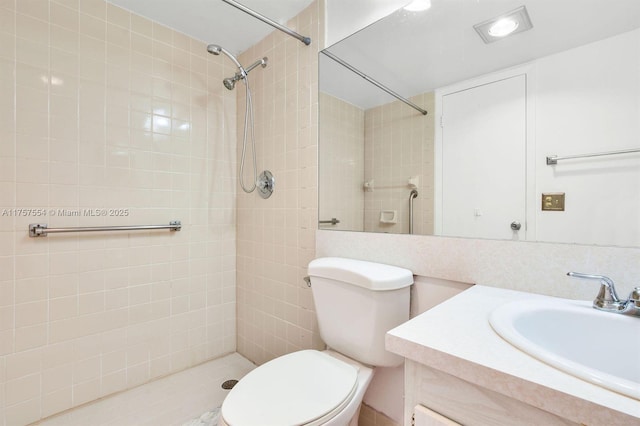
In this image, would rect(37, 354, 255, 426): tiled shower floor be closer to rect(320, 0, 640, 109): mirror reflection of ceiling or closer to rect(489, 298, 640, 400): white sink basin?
rect(489, 298, 640, 400): white sink basin

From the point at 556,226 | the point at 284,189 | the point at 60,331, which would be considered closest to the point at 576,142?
the point at 556,226

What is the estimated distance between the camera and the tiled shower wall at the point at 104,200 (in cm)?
132

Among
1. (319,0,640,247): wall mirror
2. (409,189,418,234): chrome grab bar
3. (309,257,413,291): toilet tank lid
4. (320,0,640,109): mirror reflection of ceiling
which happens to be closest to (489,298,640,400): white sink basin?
(319,0,640,247): wall mirror

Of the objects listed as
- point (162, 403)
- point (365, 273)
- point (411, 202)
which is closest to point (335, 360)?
point (365, 273)

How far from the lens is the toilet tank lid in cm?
103

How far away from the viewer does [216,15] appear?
162 cm

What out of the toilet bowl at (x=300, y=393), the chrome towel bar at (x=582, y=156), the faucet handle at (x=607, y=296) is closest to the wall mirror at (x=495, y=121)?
the chrome towel bar at (x=582, y=156)

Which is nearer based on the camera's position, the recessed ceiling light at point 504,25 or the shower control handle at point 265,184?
the recessed ceiling light at point 504,25

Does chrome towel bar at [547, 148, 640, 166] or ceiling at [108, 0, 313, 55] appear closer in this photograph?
chrome towel bar at [547, 148, 640, 166]

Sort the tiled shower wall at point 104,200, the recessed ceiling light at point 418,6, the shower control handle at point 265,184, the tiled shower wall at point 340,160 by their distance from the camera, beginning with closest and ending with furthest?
the recessed ceiling light at point 418,6
the tiled shower wall at point 104,200
the tiled shower wall at point 340,160
the shower control handle at point 265,184

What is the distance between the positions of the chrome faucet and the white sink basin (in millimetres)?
19

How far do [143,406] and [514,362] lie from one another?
1.78m

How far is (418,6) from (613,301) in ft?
3.97

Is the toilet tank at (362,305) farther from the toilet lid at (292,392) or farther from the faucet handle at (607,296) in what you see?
the faucet handle at (607,296)
